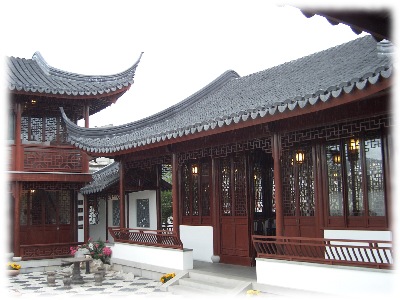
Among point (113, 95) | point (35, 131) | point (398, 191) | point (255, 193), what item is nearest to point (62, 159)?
point (35, 131)

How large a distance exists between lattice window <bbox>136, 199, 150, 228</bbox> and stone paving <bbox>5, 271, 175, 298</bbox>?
249cm

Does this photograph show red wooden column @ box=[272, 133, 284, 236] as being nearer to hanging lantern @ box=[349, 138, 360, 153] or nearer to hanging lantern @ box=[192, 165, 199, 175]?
hanging lantern @ box=[349, 138, 360, 153]

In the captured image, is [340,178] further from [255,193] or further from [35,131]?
[35,131]

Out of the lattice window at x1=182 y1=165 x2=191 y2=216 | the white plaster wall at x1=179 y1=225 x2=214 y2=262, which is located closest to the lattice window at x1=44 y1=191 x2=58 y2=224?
the white plaster wall at x1=179 y1=225 x2=214 y2=262

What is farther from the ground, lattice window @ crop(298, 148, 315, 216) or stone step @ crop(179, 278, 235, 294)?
lattice window @ crop(298, 148, 315, 216)

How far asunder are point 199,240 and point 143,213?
346 cm

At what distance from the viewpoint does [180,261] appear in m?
9.80

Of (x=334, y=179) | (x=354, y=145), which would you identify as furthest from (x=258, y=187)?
(x=354, y=145)

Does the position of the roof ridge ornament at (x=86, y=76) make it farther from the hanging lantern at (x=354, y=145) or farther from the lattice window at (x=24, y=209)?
the hanging lantern at (x=354, y=145)

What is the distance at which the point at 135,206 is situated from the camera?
1461 cm

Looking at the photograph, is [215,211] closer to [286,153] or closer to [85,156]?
[286,153]

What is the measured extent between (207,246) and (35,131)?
6.04 m

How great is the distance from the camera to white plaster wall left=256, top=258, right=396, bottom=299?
622cm

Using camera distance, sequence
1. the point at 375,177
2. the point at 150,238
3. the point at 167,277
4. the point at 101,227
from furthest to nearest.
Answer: the point at 101,227, the point at 150,238, the point at 167,277, the point at 375,177
